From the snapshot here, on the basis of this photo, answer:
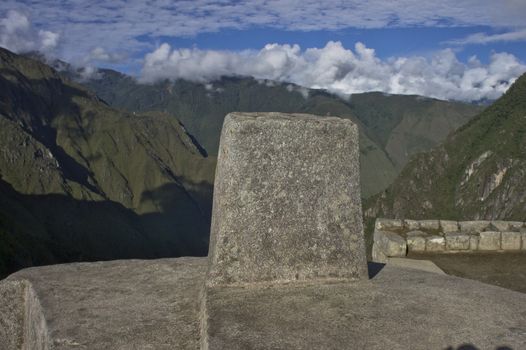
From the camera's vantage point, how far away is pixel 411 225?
14547mm

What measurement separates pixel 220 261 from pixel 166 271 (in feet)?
4.13

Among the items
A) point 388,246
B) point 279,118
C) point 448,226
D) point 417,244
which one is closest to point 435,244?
point 417,244

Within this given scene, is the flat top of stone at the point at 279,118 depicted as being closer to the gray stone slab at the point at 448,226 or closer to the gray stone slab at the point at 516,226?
the gray stone slab at the point at 448,226

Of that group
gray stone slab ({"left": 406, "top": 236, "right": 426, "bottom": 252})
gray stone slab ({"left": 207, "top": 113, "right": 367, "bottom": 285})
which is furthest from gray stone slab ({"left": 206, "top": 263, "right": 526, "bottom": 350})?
gray stone slab ({"left": 406, "top": 236, "right": 426, "bottom": 252})

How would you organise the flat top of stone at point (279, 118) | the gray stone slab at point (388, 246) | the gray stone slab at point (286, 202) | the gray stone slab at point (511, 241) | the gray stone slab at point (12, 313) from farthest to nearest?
the gray stone slab at point (511, 241) → the gray stone slab at point (388, 246) → the gray stone slab at point (12, 313) → the flat top of stone at point (279, 118) → the gray stone slab at point (286, 202)

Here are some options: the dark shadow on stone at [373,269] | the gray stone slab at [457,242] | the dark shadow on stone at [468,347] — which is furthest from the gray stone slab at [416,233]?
the dark shadow on stone at [468,347]

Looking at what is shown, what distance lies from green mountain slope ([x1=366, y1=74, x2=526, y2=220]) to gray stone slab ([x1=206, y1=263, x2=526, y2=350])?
117 metres

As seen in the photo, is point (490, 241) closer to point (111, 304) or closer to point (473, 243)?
point (473, 243)

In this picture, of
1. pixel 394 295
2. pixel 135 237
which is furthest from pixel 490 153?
pixel 394 295

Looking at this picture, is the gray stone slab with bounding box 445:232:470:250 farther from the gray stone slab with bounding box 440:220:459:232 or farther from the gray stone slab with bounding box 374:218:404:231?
the gray stone slab with bounding box 374:218:404:231

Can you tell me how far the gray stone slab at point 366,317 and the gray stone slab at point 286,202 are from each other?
23 cm

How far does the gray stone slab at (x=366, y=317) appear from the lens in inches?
162

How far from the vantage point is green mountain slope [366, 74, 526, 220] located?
133500 millimetres

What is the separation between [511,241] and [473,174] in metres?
151
